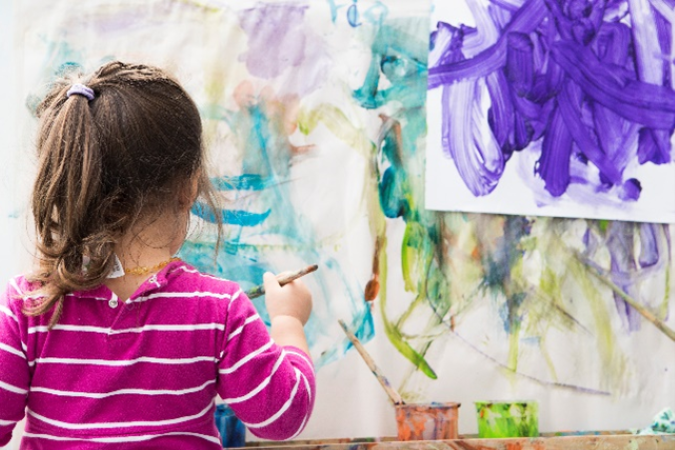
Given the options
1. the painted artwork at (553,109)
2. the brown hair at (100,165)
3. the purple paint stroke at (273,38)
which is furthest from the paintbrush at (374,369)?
the brown hair at (100,165)

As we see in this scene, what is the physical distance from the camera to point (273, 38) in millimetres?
1448

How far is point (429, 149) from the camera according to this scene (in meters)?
1.48

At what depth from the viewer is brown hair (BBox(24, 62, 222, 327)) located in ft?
2.87

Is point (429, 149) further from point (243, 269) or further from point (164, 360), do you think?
point (164, 360)

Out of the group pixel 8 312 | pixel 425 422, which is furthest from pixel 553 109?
pixel 8 312

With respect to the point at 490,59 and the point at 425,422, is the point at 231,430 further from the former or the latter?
the point at 490,59

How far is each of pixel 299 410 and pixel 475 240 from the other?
675 mm

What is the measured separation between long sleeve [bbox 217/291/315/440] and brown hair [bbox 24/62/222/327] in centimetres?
16

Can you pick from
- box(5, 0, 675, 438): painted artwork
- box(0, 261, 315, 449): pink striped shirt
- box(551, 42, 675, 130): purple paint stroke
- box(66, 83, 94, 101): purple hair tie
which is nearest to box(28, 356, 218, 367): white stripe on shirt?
box(0, 261, 315, 449): pink striped shirt

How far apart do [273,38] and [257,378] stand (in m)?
0.75

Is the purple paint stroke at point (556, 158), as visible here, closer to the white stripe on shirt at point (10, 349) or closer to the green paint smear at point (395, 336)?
the green paint smear at point (395, 336)

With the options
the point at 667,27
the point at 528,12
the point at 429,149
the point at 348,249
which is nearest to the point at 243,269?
the point at 348,249

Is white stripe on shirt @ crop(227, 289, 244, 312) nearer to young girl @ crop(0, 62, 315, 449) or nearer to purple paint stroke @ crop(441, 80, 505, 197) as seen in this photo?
young girl @ crop(0, 62, 315, 449)

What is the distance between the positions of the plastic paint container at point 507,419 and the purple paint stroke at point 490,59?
0.61m
